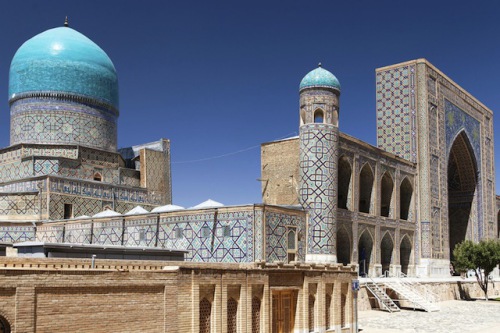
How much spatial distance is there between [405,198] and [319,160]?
9695 millimetres

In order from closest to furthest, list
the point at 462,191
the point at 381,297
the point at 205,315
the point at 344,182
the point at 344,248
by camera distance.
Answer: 1. the point at 205,315
2. the point at 381,297
3. the point at 344,248
4. the point at 344,182
5. the point at 462,191

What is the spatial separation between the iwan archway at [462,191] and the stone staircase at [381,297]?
15.1m

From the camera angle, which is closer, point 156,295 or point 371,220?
point 156,295

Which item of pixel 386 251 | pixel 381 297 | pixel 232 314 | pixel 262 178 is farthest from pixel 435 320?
pixel 386 251

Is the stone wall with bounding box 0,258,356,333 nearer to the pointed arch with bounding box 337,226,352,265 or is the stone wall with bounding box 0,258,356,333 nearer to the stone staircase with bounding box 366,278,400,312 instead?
the stone staircase with bounding box 366,278,400,312

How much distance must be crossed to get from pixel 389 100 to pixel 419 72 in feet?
6.07

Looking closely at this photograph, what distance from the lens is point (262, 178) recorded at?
74.4 ft

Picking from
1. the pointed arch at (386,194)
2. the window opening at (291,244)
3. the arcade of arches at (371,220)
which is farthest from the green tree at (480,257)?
the window opening at (291,244)

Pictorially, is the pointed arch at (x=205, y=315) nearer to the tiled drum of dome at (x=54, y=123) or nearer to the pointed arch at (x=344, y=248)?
the pointed arch at (x=344, y=248)

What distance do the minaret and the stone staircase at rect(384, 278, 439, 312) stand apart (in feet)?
8.53

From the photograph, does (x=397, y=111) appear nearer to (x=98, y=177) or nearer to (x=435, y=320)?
(x=435, y=320)

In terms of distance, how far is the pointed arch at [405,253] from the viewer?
27.8m

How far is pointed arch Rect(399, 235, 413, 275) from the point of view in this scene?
27.8 metres

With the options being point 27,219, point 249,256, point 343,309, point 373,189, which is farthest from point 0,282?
point 373,189
